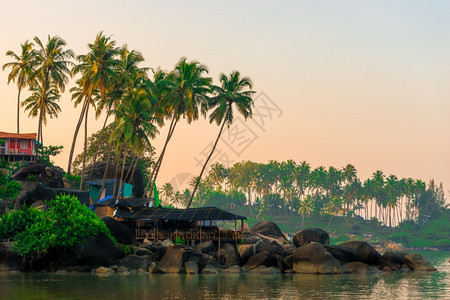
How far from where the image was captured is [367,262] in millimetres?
52406

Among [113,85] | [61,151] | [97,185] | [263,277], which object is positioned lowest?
[263,277]

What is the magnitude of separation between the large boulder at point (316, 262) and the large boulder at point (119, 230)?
52.1 ft

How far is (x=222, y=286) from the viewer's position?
37.5 m

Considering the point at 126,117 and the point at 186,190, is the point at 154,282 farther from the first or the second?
the point at 186,190

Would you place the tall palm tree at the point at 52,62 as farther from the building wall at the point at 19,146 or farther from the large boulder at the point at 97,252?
the large boulder at the point at 97,252

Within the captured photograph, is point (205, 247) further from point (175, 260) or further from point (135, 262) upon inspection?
point (135, 262)

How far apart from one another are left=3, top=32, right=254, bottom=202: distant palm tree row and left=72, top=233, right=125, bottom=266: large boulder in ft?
53.8

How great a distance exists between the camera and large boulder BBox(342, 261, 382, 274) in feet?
161

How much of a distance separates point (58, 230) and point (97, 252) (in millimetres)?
3828

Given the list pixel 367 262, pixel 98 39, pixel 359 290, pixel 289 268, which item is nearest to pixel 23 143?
pixel 98 39

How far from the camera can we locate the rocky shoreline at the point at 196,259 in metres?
48.2

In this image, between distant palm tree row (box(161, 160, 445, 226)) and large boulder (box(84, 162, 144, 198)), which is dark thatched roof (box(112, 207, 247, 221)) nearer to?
large boulder (box(84, 162, 144, 198))

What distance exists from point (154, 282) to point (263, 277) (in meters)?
9.31

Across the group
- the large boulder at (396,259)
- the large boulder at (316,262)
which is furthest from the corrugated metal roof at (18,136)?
the large boulder at (396,259)
